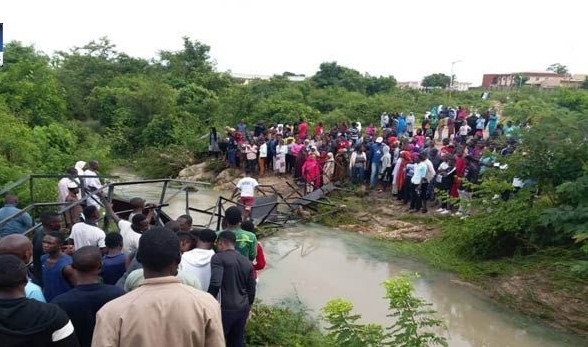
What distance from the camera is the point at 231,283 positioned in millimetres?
4203

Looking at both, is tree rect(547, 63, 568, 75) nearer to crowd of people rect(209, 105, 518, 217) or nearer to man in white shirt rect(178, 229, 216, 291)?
crowd of people rect(209, 105, 518, 217)

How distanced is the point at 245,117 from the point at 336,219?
13.4m

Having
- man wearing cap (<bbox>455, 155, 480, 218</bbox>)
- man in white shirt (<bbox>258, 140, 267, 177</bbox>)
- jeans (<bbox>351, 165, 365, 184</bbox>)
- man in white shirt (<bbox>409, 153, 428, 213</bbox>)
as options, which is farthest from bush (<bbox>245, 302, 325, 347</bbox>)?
man in white shirt (<bbox>258, 140, 267, 177</bbox>)

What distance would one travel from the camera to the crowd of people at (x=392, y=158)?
11727 millimetres

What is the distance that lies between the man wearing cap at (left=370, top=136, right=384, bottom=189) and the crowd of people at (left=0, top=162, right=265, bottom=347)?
9194 mm

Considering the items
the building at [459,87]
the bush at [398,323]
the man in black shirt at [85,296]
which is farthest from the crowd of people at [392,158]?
the building at [459,87]

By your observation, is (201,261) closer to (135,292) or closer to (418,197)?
(135,292)

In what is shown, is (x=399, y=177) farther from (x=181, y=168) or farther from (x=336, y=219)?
(x=181, y=168)

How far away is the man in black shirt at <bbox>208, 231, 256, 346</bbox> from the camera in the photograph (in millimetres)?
4184

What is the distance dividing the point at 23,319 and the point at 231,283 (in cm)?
192

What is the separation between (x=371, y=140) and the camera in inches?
603

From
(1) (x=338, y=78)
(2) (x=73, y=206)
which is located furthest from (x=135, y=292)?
(1) (x=338, y=78)

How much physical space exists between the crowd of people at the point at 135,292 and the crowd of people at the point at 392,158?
260 inches

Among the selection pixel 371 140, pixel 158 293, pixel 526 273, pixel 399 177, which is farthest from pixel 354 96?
pixel 158 293
